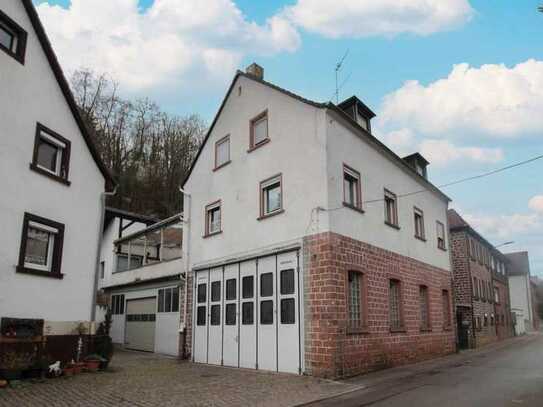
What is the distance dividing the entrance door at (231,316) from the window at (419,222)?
771cm

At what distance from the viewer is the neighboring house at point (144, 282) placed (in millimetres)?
19422

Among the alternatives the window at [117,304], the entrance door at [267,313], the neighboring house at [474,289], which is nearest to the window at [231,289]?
the entrance door at [267,313]

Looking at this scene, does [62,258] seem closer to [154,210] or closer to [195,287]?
[195,287]

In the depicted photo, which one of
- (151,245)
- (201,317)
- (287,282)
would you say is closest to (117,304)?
(151,245)

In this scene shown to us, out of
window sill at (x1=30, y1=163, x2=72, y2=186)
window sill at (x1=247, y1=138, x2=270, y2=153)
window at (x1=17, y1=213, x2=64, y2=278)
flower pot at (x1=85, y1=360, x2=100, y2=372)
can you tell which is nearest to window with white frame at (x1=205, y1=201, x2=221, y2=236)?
window sill at (x1=247, y1=138, x2=270, y2=153)

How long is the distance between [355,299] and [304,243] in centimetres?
224

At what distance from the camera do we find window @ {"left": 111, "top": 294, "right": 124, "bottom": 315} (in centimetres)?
2393

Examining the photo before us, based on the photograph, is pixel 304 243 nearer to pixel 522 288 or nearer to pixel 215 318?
pixel 215 318

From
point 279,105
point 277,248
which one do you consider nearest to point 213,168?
point 279,105

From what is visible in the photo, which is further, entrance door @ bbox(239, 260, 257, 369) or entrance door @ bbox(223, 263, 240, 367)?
entrance door @ bbox(223, 263, 240, 367)

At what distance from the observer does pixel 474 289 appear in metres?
29.0

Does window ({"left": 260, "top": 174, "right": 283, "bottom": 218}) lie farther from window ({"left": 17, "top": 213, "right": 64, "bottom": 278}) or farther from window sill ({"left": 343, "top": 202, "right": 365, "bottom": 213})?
window ({"left": 17, "top": 213, "right": 64, "bottom": 278})

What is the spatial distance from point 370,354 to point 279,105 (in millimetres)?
7947

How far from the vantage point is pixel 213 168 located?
699 inches
